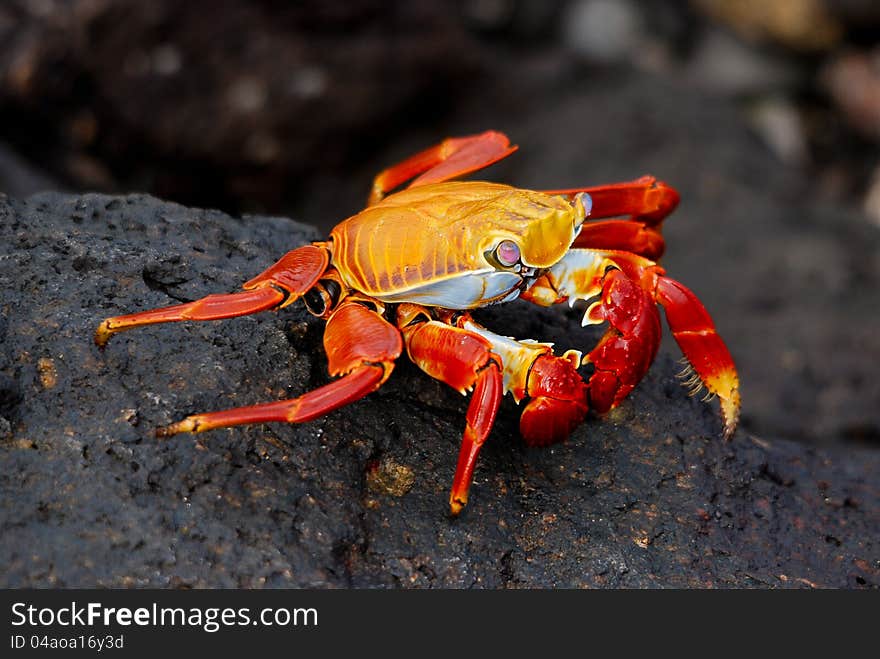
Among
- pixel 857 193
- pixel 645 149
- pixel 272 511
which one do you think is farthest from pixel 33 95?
pixel 857 193

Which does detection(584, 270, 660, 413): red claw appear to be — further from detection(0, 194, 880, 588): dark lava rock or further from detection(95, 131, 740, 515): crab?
detection(0, 194, 880, 588): dark lava rock

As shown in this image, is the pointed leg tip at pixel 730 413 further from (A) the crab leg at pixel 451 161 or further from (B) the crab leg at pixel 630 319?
(A) the crab leg at pixel 451 161

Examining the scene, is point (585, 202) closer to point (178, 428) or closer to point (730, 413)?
point (730, 413)

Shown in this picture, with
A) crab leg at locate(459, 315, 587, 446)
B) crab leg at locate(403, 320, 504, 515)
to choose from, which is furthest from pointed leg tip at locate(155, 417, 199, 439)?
crab leg at locate(459, 315, 587, 446)

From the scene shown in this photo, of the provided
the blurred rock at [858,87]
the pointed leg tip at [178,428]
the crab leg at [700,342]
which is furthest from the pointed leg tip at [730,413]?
the blurred rock at [858,87]

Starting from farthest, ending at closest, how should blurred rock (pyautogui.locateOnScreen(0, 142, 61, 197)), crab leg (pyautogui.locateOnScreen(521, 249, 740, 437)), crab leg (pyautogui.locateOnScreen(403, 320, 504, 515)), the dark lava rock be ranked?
blurred rock (pyautogui.locateOnScreen(0, 142, 61, 197)) → crab leg (pyautogui.locateOnScreen(521, 249, 740, 437)) → crab leg (pyautogui.locateOnScreen(403, 320, 504, 515)) → the dark lava rock

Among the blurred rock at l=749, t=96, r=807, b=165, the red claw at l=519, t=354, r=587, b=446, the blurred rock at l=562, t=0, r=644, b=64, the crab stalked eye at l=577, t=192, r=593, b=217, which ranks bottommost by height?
the blurred rock at l=749, t=96, r=807, b=165

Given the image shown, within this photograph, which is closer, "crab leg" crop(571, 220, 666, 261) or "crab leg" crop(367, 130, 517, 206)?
"crab leg" crop(571, 220, 666, 261)

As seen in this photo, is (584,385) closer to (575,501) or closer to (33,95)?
(575,501)
